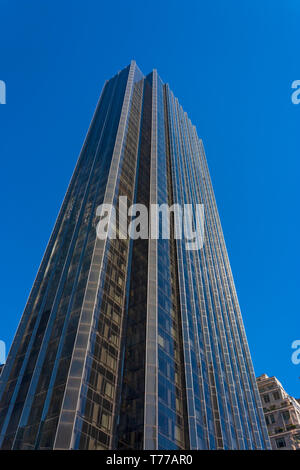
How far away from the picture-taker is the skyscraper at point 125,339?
42.6 meters

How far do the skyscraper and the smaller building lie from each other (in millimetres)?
10908

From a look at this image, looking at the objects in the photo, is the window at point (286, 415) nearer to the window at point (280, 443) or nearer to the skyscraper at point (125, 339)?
the window at point (280, 443)

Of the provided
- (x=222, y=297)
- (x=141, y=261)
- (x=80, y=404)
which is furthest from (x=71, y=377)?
(x=222, y=297)

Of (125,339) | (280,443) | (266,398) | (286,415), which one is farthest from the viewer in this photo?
(266,398)

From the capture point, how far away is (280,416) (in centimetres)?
8088

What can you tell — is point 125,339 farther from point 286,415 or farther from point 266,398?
point 266,398

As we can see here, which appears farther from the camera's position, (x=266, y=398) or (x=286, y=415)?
(x=266, y=398)

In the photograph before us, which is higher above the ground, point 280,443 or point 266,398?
point 266,398

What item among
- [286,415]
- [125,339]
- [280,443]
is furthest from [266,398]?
[125,339]

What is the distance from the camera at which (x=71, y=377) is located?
42312 millimetres

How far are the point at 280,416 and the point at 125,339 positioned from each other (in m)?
47.4

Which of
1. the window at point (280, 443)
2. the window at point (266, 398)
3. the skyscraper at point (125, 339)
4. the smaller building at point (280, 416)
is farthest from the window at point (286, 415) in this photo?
the skyscraper at point (125, 339)

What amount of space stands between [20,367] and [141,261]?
2453 centimetres
